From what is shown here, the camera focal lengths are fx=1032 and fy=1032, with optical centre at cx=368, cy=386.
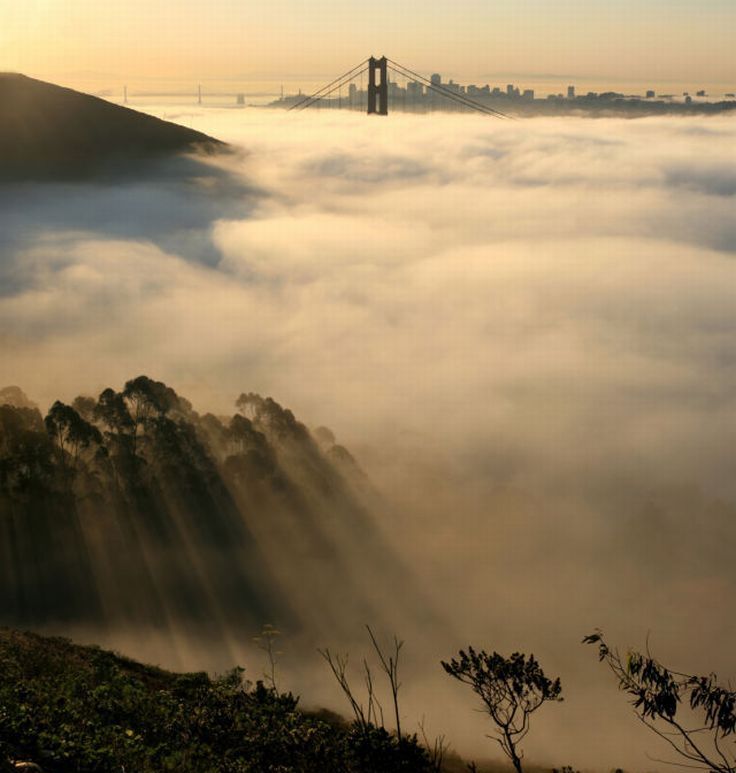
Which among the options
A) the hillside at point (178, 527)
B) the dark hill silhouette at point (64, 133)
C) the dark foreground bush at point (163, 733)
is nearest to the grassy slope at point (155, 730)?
the dark foreground bush at point (163, 733)

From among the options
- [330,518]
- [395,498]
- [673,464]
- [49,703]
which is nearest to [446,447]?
[673,464]

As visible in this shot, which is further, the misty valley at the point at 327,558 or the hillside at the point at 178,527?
the hillside at the point at 178,527

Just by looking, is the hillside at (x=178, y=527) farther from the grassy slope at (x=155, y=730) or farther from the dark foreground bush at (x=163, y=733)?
the dark foreground bush at (x=163, y=733)

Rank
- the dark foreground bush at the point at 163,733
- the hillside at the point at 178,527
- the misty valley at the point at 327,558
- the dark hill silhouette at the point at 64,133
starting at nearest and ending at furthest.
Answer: the dark foreground bush at the point at 163,733
the misty valley at the point at 327,558
the hillside at the point at 178,527
the dark hill silhouette at the point at 64,133

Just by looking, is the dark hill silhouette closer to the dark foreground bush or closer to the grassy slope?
the grassy slope

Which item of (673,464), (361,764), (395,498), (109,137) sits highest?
(109,137)

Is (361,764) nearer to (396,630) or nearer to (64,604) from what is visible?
(64,604)
